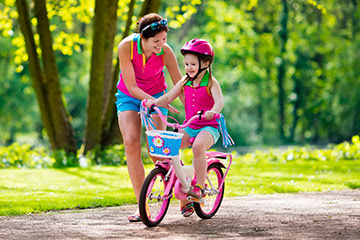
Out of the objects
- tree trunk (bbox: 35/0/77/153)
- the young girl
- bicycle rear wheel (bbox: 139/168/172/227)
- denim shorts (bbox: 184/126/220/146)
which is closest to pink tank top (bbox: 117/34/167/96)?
the young girl

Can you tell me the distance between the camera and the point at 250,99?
136ft

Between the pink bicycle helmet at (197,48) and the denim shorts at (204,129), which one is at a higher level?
the pink bicycle helmet at (197,48)

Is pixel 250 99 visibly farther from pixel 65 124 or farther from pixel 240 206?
pixel 240 206

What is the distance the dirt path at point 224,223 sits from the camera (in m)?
4.53

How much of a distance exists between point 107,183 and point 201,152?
4.61m

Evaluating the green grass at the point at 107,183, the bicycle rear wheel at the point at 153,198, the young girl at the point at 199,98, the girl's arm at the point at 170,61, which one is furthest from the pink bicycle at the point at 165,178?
the green grass at the point at 107,183

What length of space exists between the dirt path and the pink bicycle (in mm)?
150

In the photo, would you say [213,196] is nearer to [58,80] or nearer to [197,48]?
[197,48]

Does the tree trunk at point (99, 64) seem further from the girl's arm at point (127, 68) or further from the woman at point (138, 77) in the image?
the girl's arm at point (127, 68)

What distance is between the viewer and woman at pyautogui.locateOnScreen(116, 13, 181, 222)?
517cm

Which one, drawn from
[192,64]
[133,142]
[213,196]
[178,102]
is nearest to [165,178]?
[133,142]

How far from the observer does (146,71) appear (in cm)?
546

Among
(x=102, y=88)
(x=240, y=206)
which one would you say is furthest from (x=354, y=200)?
(x=102, y=88)

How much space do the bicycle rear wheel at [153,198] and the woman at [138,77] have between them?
0.28 m
